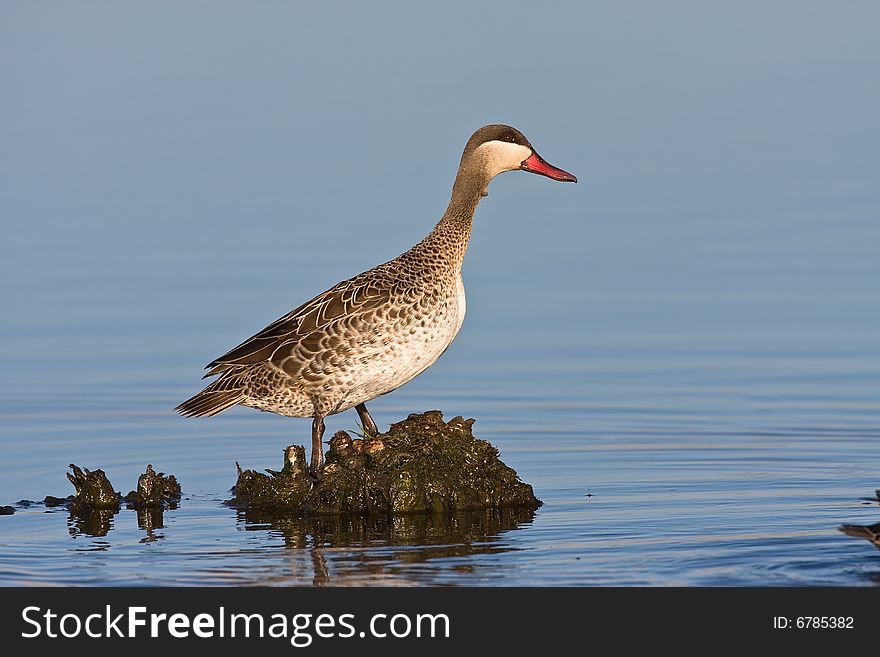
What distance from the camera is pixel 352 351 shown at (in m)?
13.4

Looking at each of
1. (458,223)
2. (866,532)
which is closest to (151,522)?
(458,223)

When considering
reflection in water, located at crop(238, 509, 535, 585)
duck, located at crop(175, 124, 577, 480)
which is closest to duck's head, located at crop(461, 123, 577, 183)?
duck, located at crop(175, 124, 577, 480)

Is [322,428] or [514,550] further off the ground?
[322,428]

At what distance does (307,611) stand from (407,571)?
1119mm

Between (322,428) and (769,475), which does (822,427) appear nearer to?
(769,475)

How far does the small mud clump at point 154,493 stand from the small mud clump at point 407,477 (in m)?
0.69

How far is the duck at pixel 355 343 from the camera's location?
13.4 meters

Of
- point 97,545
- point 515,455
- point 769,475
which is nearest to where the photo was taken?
point 97,545

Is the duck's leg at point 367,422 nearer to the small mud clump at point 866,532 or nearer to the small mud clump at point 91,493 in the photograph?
the small mud clump at point 91,493

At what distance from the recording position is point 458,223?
1419cm

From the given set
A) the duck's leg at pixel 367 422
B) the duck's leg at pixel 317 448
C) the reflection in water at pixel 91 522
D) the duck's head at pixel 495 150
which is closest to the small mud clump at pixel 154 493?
the reflection in water at pixel 91 522

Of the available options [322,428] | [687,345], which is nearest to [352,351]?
[322,428]

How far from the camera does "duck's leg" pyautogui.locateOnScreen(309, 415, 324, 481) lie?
13719 mm

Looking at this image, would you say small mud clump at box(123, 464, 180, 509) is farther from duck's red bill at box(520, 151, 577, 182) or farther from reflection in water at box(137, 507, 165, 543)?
duck's red bill at box(520, 151, 577, 182)
